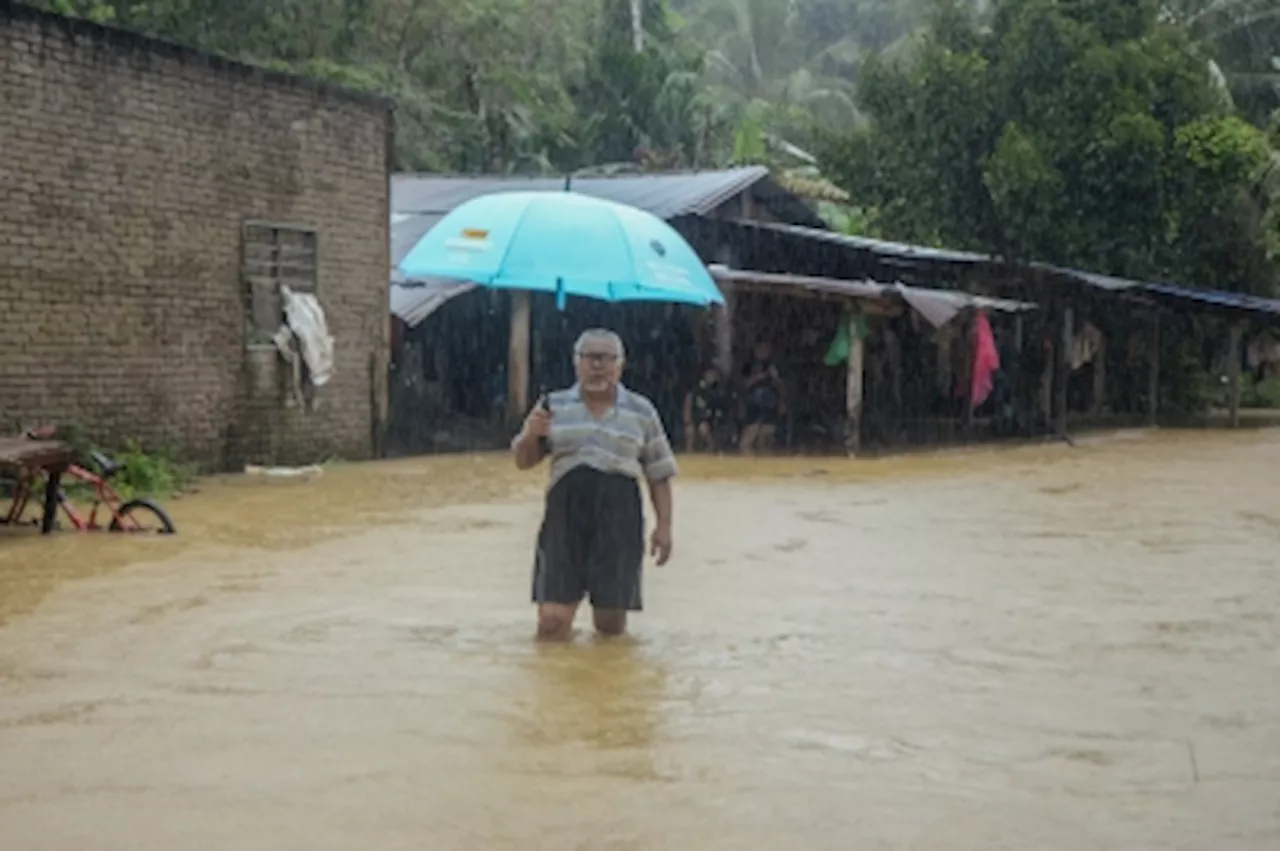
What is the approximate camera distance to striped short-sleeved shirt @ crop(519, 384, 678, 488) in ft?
22.2

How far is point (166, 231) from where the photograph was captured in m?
14.0

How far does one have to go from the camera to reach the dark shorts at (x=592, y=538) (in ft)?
22.2

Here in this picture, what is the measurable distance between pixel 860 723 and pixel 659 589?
3.24 meters

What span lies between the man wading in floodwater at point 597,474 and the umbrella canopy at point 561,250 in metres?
2.65

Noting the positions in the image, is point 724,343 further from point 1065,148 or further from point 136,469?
point 136,469

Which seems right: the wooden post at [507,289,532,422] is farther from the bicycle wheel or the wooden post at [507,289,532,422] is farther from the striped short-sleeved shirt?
the striped short-sleeved shirt

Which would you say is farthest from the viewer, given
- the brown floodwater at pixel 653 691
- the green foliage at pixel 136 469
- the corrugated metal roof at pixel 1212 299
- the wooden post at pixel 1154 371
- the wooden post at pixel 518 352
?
the wooden post at pixel 1154 371

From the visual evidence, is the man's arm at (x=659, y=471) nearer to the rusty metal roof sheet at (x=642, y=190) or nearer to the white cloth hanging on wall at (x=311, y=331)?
the white cloth hanging on wall at (x=311, y=331)

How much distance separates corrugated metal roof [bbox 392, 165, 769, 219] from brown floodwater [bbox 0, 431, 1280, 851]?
27.9ft

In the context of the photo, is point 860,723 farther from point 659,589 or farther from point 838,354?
point 838,354

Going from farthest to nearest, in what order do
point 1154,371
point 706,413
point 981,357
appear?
point 1154,371 < point 981,357 < point 706,413

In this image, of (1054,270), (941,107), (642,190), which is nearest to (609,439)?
(642,190)

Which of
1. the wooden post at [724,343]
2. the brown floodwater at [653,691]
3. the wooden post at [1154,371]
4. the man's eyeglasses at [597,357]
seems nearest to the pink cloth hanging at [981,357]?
the wooden post at [724,343]

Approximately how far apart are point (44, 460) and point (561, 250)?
3493 mm
